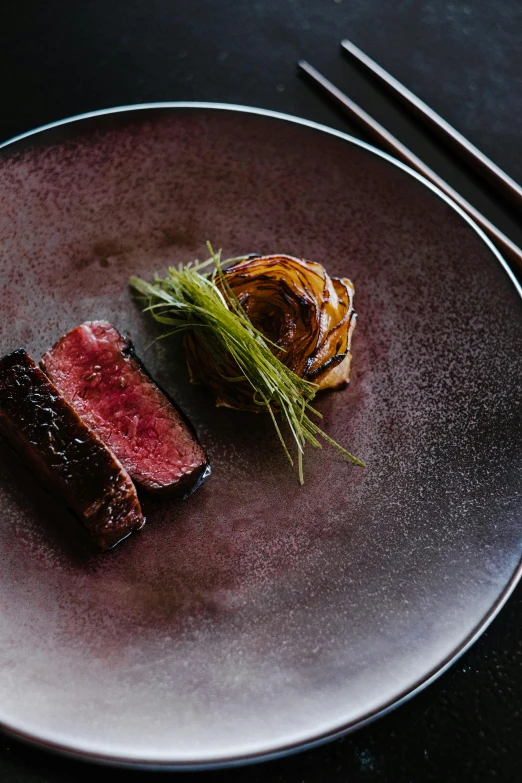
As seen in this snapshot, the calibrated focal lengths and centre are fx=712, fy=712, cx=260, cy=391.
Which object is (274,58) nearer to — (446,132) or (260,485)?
(446,132)

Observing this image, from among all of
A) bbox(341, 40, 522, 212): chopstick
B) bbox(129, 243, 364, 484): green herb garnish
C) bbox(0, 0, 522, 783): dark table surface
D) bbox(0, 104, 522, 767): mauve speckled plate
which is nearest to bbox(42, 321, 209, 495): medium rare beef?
bbox(0, 104, 522, 767): mauve speckled plate

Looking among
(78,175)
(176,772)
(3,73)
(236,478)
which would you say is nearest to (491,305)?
(236,478)

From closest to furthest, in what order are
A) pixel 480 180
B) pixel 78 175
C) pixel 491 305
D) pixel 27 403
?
pixel 27 403
pixel 491 305
pixel 78 175
pixel 480 180

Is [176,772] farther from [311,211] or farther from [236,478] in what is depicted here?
[311,211]

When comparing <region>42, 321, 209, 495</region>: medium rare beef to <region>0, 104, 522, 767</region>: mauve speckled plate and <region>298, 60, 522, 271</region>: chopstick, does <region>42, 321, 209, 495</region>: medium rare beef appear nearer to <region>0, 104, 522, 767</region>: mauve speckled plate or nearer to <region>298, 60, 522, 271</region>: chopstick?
<region>0, 104, 522, 767</region>: mauve speckled plate

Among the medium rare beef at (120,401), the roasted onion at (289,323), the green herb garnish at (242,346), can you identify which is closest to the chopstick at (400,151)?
the roasted onion at (289,323)
